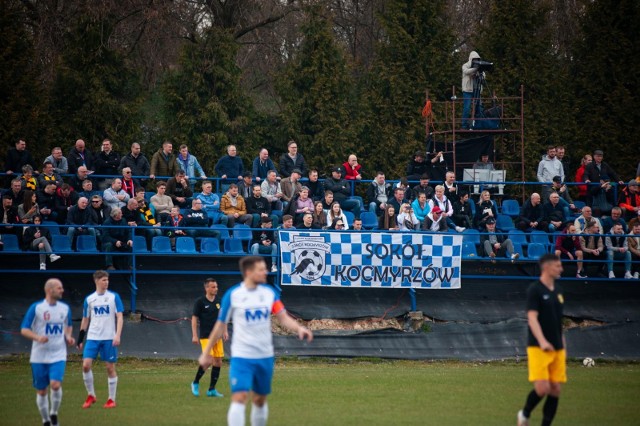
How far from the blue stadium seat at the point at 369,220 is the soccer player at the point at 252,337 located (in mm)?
11971

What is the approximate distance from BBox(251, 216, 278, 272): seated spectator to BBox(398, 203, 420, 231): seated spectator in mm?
3066

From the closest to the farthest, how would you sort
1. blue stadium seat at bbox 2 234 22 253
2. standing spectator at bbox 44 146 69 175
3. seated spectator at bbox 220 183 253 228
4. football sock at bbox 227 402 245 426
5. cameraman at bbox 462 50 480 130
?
football sock at bbox 227 402 245 426 < blue stadium seat at bbox 2 234 22 253 < seated spectator at bbox 220 183 253 228 < standing spectator at bbox 44 146 69 175 < cameraman at bbox 462 50 480 130

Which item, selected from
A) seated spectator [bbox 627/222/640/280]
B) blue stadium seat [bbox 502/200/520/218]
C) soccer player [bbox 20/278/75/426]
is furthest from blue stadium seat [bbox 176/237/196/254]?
seated spectator [bbox 627/222/640/280]

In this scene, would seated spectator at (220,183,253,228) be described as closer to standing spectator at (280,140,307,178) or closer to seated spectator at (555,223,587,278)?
standing spectator at (280,140,307,178)

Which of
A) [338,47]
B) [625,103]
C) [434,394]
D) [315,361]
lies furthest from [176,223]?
[625,103]

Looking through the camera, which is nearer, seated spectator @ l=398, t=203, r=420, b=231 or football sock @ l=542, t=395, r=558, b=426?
football sock @ l=542, t=395, r=558, b=426

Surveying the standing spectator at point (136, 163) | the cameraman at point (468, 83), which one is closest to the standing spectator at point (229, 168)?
the standing spectator at point (136, 163)

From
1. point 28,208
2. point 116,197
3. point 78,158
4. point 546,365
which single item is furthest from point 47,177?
point 546,365

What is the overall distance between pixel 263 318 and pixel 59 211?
38.1 ft

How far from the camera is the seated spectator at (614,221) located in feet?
69.7

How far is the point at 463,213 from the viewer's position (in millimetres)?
22219

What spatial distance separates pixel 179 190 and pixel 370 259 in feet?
16.6

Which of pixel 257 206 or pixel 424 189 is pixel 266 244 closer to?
pixel 257 206

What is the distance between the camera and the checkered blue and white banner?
1995 cm
